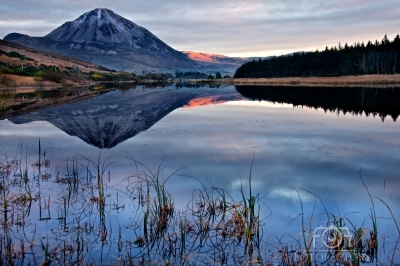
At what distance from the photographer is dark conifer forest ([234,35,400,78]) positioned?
89562mm

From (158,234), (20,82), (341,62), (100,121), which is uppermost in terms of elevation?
(341,62)

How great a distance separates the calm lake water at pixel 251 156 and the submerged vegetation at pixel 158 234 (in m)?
0.09

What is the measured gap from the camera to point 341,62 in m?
98.4

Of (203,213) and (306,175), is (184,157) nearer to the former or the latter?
(306,175)

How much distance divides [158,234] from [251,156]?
662 cm

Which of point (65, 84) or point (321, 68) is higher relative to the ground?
point (321, 68)

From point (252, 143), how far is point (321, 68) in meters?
95.9

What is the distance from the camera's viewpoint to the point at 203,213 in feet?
25.4

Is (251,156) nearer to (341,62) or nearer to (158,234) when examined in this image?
(158,234)

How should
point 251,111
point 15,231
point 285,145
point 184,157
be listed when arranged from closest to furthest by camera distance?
point 15,231, point 184,157, point 285,145, point 251,111

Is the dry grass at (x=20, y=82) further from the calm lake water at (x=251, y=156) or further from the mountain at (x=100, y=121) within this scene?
the calm lake water at (x=251, y=156)

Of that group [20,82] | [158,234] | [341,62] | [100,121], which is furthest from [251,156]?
[341,62]

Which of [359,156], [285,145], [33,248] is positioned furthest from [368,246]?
[285,145]

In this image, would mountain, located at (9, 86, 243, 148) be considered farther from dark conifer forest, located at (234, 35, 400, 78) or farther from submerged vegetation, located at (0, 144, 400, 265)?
dark conifer forest, located at (234, 35, 400, 78)
